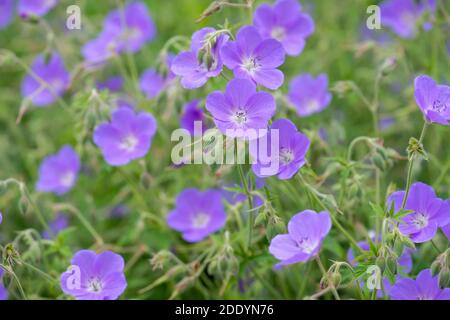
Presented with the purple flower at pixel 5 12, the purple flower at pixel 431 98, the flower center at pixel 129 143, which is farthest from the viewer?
the purple flower at pixel 5 12

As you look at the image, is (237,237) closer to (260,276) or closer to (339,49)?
(260,276)

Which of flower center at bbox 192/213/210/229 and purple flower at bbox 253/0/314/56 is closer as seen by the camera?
purple flower at bbox 253/0/314/56

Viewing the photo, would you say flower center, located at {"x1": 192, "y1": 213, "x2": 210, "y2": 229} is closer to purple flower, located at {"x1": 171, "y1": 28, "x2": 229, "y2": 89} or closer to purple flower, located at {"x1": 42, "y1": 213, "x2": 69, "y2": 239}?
purple flower, located at {"x1": 42, "y1": 213, "x2": 69, "y2": 239}

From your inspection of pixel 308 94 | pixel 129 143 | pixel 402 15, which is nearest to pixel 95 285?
pixel 129 143

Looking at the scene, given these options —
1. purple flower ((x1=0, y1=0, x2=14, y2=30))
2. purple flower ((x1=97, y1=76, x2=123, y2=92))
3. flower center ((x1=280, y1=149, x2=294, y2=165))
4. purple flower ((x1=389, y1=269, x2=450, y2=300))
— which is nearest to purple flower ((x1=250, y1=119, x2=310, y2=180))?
flower center ((x1=280, y1=149, x2=294, y2=165))

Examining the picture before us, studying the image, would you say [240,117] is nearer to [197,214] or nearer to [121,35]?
[197,214]

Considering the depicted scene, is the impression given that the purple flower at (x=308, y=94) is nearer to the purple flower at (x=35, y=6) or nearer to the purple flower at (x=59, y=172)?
the purple flower at (x=59, y=172)

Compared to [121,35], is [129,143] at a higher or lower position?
lower

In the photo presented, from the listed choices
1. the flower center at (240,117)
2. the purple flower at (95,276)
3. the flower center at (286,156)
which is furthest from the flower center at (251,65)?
the purple flower at (95,276)
